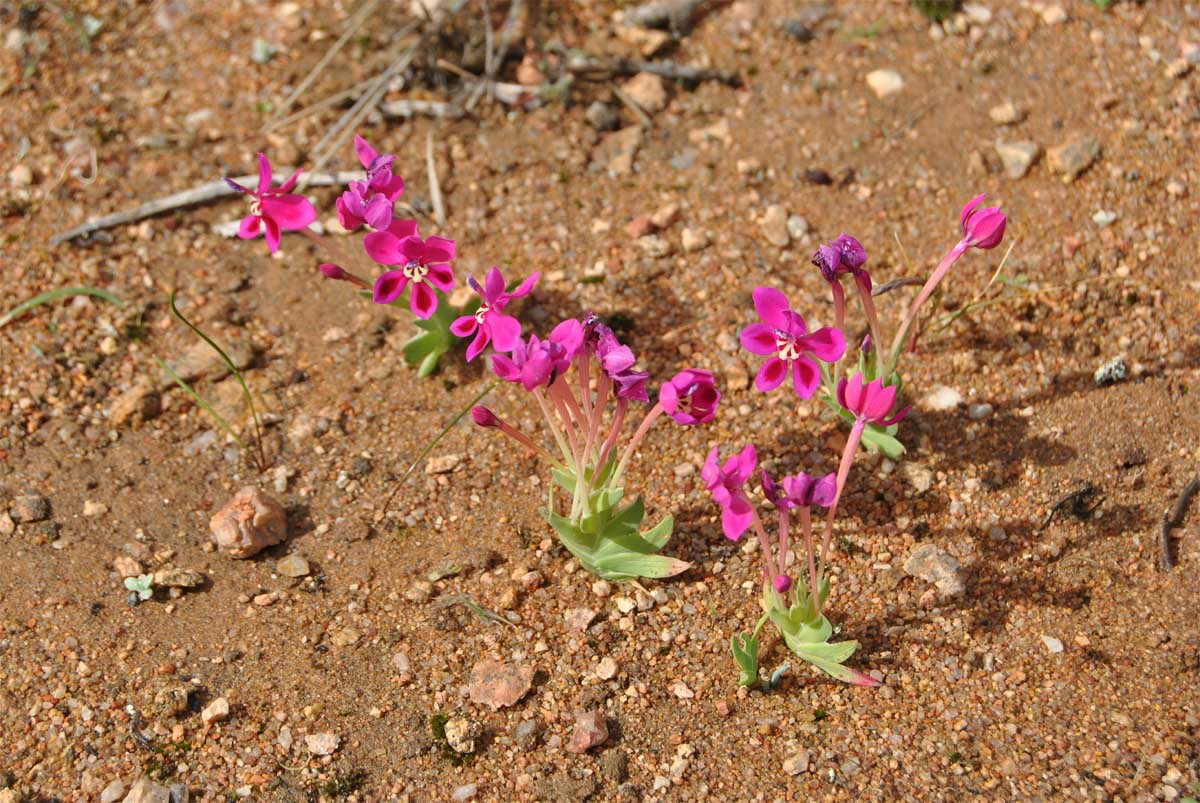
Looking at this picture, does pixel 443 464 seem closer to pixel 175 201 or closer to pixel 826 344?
pixel 826 344

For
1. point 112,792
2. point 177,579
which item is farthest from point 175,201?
point 112,792

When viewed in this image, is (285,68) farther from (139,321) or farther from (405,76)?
(139,321)

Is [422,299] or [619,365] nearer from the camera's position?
[619,365]

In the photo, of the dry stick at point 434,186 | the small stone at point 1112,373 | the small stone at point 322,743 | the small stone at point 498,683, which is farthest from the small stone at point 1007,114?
the small stone at point 322,743

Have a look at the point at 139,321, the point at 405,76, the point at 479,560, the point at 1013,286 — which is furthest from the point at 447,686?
the point at 405,76

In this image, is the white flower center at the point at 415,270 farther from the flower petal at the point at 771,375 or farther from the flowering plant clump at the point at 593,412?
the flower petal at the point at 771,375

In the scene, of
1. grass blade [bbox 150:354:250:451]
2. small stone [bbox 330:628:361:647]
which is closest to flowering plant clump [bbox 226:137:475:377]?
grass blade [bbox 150:354:250:451]

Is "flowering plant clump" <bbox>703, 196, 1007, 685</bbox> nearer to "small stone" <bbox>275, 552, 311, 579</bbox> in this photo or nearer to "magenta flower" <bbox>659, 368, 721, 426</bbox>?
"magenta flower" <bbox>659, 368, 721, 426</bbox>
